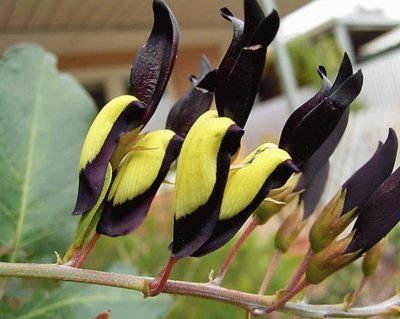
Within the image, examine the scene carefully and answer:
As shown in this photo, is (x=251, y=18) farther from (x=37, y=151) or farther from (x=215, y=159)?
(x=37, y=151)

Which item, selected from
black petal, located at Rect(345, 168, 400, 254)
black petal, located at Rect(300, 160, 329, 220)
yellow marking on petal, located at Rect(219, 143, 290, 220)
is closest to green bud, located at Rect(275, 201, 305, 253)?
black petal, located at Rect(300, 160, 329, 220)

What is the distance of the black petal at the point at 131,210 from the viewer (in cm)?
48

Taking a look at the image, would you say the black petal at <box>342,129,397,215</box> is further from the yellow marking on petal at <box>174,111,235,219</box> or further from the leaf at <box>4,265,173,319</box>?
the leaf at <box>4,265,173,319</box>

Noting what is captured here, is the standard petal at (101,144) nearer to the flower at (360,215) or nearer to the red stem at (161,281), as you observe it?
the red stem at (161,281)

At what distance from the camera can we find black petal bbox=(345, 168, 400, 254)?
1.67 ft

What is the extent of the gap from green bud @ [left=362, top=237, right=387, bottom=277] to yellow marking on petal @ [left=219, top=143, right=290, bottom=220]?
23 cm

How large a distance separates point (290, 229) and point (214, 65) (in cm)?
612

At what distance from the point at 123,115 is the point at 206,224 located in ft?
0.34

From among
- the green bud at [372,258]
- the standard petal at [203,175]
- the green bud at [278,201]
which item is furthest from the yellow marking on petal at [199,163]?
the green bud at [372,258]

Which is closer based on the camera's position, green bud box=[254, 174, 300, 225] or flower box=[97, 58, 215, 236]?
flower box=[97, 58, 215, 236]

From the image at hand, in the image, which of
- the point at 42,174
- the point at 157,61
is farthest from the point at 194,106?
the point at 42,174

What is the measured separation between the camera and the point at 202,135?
1.41 ft

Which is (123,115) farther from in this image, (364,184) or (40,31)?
(40,31)

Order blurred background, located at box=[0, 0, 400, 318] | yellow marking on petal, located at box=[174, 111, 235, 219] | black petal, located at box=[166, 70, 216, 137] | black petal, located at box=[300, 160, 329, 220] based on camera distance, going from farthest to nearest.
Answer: blurred background, located at box=[0, 0, 400, 318] → black petal, located at box=[300, 160, 329, 220] → black petal, located at box=[166, 70, 216, 137] → yellow marking on petal, located at box=[174, 111, 235, 219]
